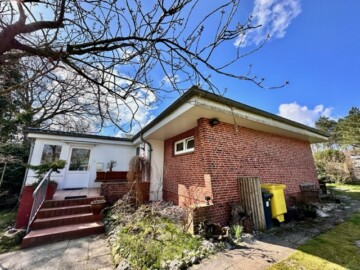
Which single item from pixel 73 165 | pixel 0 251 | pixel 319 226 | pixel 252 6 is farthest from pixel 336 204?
pixel 73 165

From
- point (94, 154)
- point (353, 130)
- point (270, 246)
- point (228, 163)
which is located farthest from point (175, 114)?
point (353, 130)

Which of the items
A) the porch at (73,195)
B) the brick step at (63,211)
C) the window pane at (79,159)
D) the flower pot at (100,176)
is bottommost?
the brick step at (63,211)

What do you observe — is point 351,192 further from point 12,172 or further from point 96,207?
point 12,172

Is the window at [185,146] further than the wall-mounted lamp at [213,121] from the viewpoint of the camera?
Yes

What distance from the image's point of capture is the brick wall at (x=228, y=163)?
534 cm

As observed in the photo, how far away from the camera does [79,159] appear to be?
383 inches

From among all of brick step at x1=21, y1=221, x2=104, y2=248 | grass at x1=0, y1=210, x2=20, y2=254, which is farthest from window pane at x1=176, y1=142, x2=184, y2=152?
grass at x1=0, y1=210, x2=20, y2=254

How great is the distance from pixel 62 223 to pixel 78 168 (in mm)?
5150

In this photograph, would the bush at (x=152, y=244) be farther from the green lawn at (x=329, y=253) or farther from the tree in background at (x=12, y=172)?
the tree in background at (x=12, y=172)

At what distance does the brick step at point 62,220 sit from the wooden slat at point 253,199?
16.2 ft

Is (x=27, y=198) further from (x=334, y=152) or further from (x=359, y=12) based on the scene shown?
(x=334, y=152)

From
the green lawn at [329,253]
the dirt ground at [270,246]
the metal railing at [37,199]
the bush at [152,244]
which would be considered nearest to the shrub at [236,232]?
the dirt ground at [270,246]

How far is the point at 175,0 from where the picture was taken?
1.66m

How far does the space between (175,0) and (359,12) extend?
5006mm
